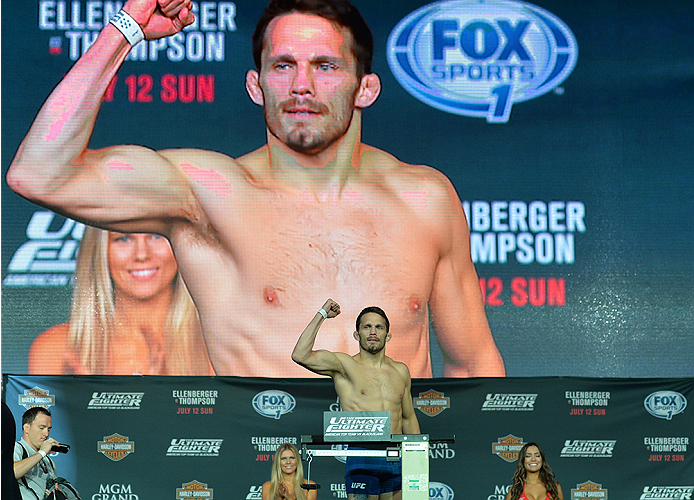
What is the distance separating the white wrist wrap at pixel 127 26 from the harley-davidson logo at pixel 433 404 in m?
3.25

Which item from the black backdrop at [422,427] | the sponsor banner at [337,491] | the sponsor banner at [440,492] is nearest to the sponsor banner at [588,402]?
the black backdrop at [422,427]

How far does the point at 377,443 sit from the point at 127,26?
4085 millimetres

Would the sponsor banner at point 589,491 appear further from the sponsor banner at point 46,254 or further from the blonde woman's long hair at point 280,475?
the sponsor banner at point 46,254

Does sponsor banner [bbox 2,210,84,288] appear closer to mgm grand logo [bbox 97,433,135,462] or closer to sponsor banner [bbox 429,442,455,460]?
mgm grand logo [bbox 97,433,135,462]

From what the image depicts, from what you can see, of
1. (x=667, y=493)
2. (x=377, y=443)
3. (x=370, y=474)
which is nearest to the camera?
(x=377, y=443)

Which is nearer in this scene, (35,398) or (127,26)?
(35,398)

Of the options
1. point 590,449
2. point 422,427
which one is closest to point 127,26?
point 422,427

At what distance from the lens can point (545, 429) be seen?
248 inches

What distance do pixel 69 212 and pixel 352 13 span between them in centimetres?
249

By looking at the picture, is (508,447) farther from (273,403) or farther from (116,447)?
(116,447)

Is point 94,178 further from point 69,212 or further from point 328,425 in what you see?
point 328,425

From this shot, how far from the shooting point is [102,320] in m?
6.60

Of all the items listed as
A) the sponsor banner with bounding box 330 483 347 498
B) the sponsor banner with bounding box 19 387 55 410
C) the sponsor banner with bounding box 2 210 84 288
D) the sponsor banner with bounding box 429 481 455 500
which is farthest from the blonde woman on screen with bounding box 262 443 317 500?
the sponsor banner with bounding box 2 210 84 288

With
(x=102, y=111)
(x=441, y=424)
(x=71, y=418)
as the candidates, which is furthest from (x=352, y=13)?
(x=71, y=418)
